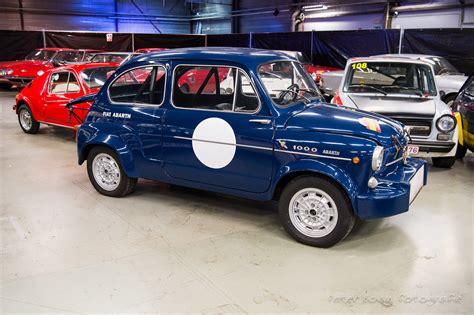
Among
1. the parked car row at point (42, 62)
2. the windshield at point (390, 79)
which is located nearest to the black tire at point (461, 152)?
the windshield at point (390, 79)

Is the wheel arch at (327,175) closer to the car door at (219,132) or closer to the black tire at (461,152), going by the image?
the car door at (219,132)

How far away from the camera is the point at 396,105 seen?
634 cm

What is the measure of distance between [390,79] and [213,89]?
153 inches

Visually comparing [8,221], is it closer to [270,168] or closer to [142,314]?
[142,314]

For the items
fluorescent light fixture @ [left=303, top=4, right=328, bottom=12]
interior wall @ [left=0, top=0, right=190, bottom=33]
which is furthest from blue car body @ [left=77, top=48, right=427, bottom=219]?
interior wall @ [left=0, top=0, right=190, bottom=33]

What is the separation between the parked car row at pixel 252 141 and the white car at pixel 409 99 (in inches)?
69.9

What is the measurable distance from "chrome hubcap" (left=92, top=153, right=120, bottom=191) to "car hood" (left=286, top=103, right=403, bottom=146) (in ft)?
7.76

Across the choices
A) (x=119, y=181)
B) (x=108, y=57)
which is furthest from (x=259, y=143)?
(x=108, y=57)

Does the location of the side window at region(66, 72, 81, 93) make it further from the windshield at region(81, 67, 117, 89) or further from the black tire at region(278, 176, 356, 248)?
the black tire at region(278, 176, 356, 248)

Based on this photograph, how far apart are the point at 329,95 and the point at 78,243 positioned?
28.9 feet

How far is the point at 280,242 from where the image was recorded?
4.18 metres

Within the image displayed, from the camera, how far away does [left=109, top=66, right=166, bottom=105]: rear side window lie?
477 cm

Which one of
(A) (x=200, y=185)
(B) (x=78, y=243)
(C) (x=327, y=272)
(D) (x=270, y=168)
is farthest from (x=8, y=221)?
(C) (x=327, y=272)

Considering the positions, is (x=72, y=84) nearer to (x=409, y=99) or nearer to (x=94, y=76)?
(x=94, y=76)
